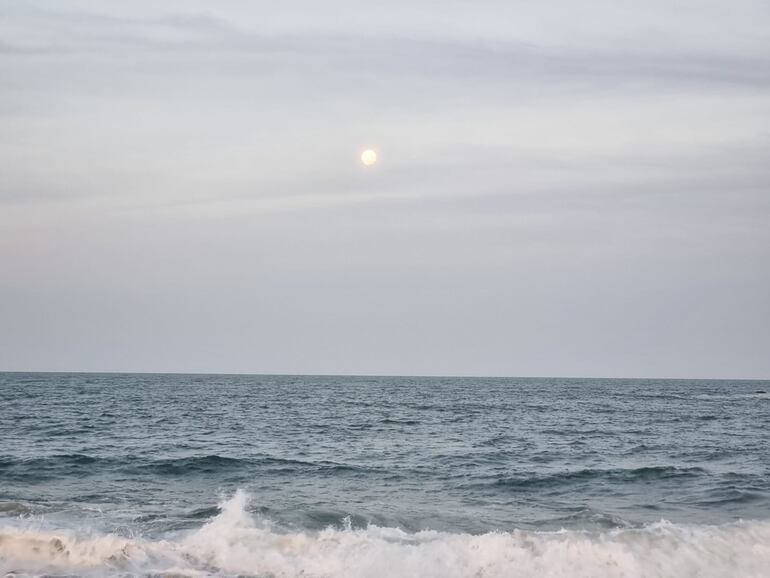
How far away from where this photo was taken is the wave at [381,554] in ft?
53.5

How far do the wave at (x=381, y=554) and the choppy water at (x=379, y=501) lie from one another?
0.05 meters

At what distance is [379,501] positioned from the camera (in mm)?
22625

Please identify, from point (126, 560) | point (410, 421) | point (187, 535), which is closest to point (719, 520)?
point (187, 535)

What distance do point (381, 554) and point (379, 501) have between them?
5464mm

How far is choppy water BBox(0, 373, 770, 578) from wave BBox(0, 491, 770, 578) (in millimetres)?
45

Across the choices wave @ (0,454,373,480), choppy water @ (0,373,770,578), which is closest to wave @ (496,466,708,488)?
choppy water @ (0,373,770,578)

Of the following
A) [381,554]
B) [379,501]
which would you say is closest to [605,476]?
[379,501]

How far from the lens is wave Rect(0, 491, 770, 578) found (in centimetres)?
1631

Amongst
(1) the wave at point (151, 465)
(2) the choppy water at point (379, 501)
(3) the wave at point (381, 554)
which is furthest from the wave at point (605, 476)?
(3) the wave at point (381, 554)

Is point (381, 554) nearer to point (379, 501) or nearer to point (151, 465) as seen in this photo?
point (379, 501)

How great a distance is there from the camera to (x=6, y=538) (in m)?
17.1

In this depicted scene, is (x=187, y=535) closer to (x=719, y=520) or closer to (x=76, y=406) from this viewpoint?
(x=719, y=520)

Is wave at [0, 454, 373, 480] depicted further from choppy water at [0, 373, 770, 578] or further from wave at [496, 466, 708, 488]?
wave at [496, 466, 708, 488]

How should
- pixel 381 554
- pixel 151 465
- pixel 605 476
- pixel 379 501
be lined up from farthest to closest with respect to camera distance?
pixel 151 465
pixel 605 476
pixel 379 501
pixel 381 554
